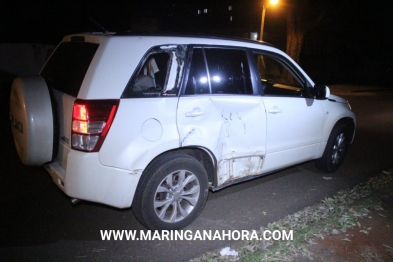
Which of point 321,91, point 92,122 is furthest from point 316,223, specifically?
point 92,122

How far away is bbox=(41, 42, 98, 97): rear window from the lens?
3096 mm

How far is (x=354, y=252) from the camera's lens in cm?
313

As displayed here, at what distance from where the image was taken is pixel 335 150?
17.1 ft

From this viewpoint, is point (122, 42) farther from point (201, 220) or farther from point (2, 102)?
point (2, 102)

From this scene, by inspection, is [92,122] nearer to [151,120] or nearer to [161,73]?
[151,120]

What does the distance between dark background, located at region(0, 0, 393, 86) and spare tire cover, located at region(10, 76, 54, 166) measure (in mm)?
11581

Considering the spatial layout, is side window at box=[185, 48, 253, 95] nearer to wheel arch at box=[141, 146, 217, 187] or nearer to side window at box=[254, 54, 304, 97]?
side window at box=[254, 54, 304, 97]

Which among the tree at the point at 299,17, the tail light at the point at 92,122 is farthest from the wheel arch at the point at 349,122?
the tree at the point at 299,17

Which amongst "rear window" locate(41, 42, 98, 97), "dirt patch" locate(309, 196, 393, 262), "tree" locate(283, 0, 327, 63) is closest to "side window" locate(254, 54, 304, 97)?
"dirt patch" locate(309, 196, 393, 262)

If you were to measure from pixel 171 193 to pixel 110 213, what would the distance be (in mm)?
965

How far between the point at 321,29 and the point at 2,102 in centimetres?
2358

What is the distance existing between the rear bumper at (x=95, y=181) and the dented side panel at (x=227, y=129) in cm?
66

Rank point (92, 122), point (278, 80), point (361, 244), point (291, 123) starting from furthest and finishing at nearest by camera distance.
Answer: point (278, 80) → point (291, 123) → point (361, 244) → point (92, 122)

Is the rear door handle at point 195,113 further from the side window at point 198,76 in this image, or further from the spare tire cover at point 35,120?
the spare tire cover at point 35,120
